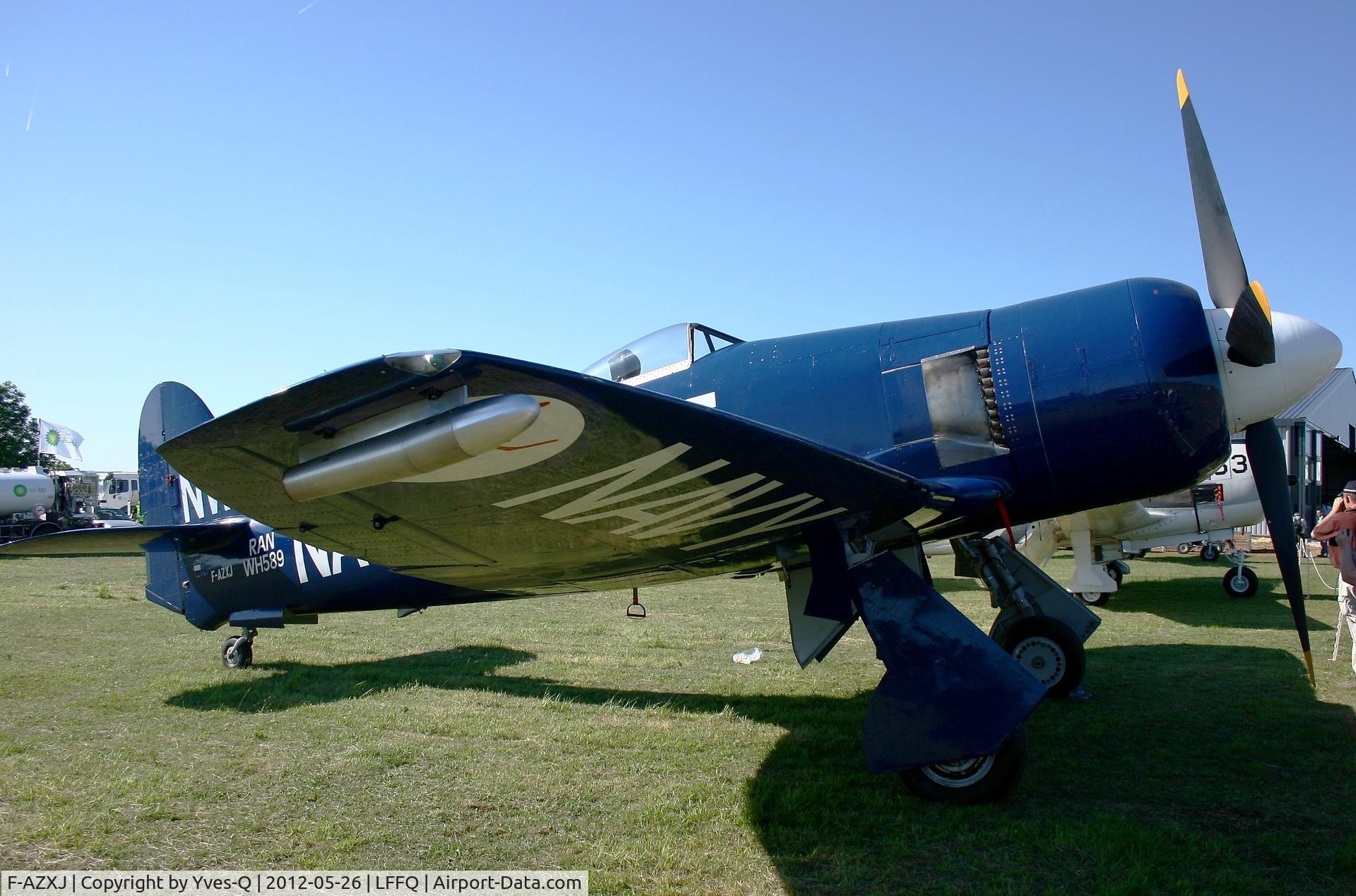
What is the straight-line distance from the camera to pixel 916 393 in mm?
4395

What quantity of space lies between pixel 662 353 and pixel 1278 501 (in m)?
3.48

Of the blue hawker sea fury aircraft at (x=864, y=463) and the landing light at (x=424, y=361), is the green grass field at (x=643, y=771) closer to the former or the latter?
the blue hawker sea fury aircraft at (x=864, y=463)

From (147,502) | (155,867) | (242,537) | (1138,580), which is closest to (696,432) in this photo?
(155,867)

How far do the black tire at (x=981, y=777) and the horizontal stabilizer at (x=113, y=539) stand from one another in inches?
169

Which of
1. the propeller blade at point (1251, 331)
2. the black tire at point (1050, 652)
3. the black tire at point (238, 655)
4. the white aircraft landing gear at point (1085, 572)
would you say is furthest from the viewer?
the white aircraft landing gear at point (1085, 572)

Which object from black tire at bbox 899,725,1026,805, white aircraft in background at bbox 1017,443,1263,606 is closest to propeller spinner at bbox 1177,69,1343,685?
black tire at bbox 899,725,1026,805

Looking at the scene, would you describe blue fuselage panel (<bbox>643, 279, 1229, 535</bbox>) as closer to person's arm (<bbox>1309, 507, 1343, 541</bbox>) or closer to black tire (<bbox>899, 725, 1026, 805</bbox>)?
black tire (<bbox>899, 725, 1026, 805</bbox>)

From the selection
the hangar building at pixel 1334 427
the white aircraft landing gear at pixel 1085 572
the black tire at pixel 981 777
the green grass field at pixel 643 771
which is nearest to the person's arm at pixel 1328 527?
the green grass field at pixel 643 771

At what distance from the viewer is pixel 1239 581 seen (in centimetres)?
1355

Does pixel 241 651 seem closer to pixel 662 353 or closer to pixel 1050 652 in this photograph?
pixel 662 353

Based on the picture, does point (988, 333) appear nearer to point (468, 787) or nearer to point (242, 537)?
point (468, 787)

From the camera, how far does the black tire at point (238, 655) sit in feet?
23.7

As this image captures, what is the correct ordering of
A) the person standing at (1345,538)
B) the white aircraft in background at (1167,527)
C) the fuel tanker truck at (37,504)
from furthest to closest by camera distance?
the fuel tanker truck at (37,504) < the white aircraft in background at (1167,527) < the person standing at (1345,538)

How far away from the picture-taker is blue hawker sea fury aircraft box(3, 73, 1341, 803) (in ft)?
9.61
